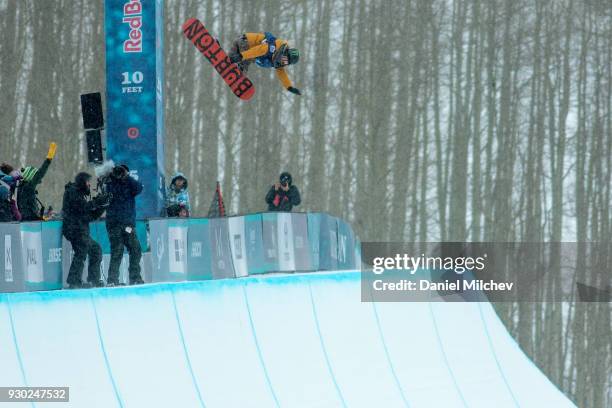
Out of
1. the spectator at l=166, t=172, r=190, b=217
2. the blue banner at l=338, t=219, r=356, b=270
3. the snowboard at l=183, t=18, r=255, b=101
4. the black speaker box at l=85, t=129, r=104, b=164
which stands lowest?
the blue banner at l=338, t=219, r=356, b=270

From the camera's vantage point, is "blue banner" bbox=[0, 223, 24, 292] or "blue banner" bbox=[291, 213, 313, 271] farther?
"blue banner" bbox=[291, 213, 313, 271]

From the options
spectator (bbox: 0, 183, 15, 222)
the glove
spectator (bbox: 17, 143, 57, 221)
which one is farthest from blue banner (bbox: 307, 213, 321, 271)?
spectator (bbox: 0, 183, 15, 222)

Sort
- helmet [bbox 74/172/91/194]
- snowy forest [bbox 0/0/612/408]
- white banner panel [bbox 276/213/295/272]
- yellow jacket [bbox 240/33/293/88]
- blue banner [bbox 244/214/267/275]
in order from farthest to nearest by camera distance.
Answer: snowy forest [bbox 0/0/612/408], yellow jacket [bbox 240/33/293/88], white banner panel [bbox 276/213/295/272], blue banner [bbox 244/214/267/275], helmet [bbox 74/172/91/194]

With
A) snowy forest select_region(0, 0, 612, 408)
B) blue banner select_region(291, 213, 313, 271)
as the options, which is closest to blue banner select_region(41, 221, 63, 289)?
blue banner select_region(291, 213, 313, 271)

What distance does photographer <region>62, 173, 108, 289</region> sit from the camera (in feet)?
40.7

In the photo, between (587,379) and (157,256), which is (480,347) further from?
(587,379)

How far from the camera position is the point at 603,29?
2925 centimetres

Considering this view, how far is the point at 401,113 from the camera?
28500mm

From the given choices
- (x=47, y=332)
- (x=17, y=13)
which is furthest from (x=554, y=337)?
(x=47, y=332)

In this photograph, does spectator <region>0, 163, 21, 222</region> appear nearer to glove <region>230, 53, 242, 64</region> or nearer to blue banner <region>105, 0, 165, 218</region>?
blue banner <region>105, 0, 165, 218</region>

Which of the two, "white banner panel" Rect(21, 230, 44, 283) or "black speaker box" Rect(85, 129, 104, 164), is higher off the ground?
"black speaker box" Rect(85, 129, 104, 164)

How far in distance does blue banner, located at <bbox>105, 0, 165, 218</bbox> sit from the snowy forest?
11.7 metres

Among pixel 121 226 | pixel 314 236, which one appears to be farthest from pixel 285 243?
pixel 121 226

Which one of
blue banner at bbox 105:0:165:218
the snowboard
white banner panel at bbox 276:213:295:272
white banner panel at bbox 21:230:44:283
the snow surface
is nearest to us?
the snow surface
